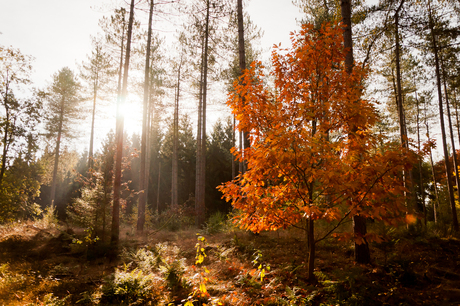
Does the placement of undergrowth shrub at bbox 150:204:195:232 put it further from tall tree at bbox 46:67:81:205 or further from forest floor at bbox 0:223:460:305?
tall tree at bbox 46:67:81:205

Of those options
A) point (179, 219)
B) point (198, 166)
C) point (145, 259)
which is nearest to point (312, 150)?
point (145, 259)

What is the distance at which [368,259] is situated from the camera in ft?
13.6

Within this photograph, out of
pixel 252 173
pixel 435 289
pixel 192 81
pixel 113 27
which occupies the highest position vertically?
pixel 113 27

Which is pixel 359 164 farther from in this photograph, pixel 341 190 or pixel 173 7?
pixel 173 7

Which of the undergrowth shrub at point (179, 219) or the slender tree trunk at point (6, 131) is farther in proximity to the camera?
the undergrowth shrub at point (179, 219)

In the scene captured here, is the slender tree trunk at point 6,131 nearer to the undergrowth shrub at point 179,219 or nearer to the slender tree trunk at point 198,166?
the undergrowth shrub at point 179,219

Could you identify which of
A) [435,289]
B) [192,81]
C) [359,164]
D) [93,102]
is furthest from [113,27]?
[435,289]

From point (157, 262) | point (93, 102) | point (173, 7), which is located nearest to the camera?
point (157, 262)

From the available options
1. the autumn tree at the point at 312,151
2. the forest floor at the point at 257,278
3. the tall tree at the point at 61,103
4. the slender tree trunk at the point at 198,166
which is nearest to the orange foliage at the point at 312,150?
the autumn tree at the point at 312,151

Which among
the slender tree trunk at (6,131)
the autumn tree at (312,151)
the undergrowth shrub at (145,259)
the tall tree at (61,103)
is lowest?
the undergrowth shrub at (145,259)

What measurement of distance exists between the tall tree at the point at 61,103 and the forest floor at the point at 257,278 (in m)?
13.7

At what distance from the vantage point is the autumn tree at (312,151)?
2650 mm

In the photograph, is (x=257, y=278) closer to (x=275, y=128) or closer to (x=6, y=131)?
(x=275, y=128)

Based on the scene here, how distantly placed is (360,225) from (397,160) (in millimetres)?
2147
